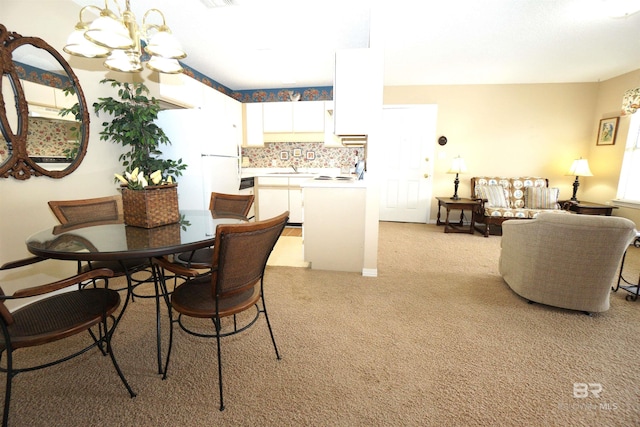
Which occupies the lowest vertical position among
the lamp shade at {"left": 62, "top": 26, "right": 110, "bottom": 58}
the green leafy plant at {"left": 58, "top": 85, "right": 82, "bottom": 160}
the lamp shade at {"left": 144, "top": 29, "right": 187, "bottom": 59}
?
the green leafy plant at {"left": 58, "top": 85, "right": 82, "bottom": 160}

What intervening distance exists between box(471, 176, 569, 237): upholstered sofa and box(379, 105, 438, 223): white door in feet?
2.83

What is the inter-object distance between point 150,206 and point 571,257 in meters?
2.84

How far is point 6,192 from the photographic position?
2055 mm

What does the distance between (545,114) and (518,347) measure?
4.68m

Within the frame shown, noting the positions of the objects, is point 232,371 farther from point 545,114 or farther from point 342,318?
point 545,114

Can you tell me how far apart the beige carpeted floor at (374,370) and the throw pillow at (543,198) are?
239 cm

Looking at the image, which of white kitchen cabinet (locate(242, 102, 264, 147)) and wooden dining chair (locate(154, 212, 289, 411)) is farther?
white kitchen cabinet (locate(242, 102, 264, 147))

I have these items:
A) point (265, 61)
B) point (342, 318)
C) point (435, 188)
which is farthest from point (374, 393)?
point (435, 188)

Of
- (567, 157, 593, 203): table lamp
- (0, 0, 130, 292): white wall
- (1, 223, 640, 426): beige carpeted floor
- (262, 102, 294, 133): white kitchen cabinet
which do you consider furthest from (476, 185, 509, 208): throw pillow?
(0, 0, 130, 292): white wall

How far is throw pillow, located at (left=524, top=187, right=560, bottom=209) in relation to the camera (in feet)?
14.9

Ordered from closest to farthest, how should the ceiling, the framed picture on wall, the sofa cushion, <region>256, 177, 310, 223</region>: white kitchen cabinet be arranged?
the ceiling < the framed picture on wall < the sofa cushion < <region>256, 177, 310, 223</region>: white kitchen cabinet

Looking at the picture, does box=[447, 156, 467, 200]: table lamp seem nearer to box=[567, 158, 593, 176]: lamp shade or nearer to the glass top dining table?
box=[567, 158, 593, 176]: lamp shade

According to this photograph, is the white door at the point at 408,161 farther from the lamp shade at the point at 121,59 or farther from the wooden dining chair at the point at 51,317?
the wooden dining chair at the point at 51,317

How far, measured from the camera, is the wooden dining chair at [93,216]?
6.06ft
